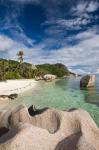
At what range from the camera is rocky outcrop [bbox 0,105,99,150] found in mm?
5617

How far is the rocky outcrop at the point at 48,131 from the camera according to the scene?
562cm

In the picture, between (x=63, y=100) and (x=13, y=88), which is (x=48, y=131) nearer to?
(x=63, y=100)

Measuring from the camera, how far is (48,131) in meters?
6.86

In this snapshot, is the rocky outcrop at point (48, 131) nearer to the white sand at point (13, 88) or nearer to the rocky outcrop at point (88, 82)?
the white sand at point (13, 88)

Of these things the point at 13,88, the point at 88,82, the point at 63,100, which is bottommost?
the point at 63,100

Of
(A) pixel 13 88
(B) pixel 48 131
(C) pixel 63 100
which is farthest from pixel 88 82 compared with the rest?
(B) pixel 48 131

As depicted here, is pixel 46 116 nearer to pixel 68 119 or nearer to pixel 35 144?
pixel 68 119

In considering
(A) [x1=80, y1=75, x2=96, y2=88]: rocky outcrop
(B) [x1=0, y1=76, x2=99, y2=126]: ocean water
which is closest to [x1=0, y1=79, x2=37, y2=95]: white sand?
(B) [x1=0, y1=76, x2=99, y2=126]: ocean water

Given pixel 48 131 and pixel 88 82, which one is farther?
pixel 88 82

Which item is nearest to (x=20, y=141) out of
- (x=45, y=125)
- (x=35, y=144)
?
(x=35, y=144)

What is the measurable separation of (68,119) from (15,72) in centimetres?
11160

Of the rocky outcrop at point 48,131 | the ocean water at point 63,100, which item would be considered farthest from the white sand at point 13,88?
the rocky outcrop at point 48,131

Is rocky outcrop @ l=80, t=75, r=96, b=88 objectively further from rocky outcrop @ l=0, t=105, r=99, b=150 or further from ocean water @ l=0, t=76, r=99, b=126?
rocky outcrop @ l=0, t=105, r=99, b=150

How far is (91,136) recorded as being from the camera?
7840 mm
